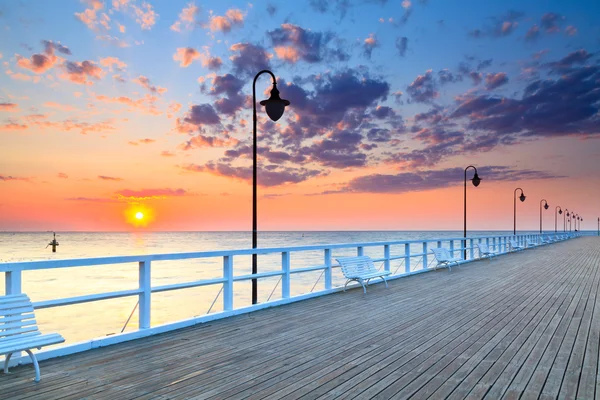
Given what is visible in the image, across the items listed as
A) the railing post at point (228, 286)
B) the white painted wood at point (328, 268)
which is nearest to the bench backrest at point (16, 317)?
the railing post at point (228, 286)

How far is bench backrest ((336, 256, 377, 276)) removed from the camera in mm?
9297

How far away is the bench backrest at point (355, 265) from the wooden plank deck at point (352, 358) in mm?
1459

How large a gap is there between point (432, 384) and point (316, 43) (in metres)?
13.6

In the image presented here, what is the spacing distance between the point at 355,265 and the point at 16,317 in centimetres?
664

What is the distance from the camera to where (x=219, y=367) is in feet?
14.1

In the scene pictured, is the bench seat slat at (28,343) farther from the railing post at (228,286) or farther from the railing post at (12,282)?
the railing post at (228,286)

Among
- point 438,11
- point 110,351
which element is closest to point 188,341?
point 110,351

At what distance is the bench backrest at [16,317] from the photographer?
3910 mm

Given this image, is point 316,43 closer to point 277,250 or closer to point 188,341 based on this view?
point 277,250

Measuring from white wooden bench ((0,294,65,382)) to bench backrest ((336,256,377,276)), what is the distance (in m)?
5.90

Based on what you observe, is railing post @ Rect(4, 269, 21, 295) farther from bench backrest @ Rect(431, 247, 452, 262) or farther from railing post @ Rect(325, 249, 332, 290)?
bench backrest @ Rect(431, 247, 452, 262)

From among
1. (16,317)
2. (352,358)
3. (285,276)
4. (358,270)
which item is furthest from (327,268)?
(16,317)

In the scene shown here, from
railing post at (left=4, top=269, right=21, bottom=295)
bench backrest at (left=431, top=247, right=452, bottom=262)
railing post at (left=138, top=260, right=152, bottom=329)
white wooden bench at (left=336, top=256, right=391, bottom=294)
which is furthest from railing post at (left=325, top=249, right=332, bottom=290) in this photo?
bench backrest at (left=431, top=247, right=452, bottom=262)

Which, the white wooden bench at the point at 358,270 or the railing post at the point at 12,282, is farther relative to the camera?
the white wooden bench at the point at 358,270
